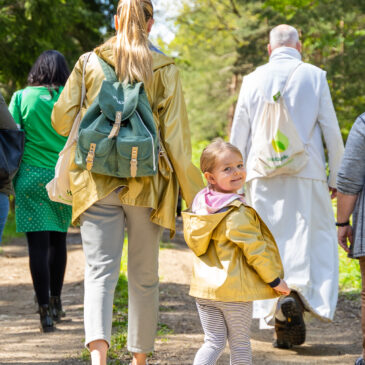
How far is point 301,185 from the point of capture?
5.30 m

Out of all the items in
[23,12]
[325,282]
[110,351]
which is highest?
[23,12]

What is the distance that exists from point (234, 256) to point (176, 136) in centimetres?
89

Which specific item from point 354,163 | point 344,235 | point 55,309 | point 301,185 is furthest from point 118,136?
point 55,309

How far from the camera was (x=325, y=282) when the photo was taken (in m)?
5.26

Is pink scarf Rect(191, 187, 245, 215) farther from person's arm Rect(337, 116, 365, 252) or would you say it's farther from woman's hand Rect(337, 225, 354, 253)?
woman's hand Rect(337, 225, 354, 253)

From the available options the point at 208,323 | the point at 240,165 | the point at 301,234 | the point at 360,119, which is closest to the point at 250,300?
the point at 208,323

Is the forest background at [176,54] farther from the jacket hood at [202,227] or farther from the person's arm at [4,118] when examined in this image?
the jacket hood at [202,227]

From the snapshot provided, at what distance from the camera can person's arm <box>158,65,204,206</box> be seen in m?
3.84

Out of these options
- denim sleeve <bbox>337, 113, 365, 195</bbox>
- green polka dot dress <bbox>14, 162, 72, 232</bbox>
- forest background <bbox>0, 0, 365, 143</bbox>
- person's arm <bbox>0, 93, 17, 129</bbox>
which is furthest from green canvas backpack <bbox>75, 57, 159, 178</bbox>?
forest background <bbox>0, 0, 365, 143</bbox>

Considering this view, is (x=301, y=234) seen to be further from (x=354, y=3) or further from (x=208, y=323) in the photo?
(x=354, y=3)

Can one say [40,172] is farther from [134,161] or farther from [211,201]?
[211,201]

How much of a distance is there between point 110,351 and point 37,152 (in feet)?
5.83

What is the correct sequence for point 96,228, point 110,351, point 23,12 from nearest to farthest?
point 96,228
point 110,351
point 23,12

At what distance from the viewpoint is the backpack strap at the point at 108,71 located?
3749 mm
